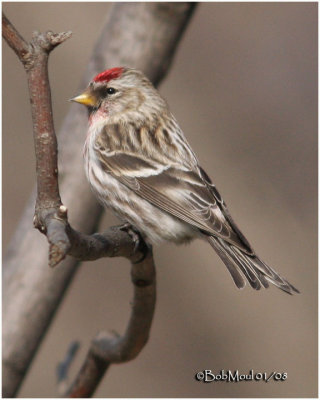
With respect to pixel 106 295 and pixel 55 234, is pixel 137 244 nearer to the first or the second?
pixel 55 234

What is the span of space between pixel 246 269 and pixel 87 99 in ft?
3.61

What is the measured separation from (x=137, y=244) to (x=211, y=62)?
306 centimetres

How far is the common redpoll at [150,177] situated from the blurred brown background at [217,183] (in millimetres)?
1926

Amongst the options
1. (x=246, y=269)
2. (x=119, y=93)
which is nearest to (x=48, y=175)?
(x=246, y=269)

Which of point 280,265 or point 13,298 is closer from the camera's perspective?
point 13,298

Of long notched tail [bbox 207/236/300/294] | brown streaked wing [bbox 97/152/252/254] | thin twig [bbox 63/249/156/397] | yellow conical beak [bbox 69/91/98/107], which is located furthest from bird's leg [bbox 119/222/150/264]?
yellow conical beak [bbox 69/91/98/107]

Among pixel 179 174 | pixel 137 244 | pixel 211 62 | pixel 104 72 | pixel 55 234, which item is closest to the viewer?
pixel 55 234

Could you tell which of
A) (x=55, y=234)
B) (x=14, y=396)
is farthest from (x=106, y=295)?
(x=55, y=234)

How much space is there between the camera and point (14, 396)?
3.18 meters

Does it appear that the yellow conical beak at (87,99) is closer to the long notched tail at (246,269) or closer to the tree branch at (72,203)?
the tree branch at (72,203)

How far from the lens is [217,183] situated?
5176 mm

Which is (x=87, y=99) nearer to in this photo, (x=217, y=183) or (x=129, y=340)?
(x=129, y=340)

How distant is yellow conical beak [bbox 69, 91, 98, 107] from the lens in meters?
3.25

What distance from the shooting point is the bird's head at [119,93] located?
328cm
